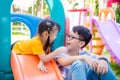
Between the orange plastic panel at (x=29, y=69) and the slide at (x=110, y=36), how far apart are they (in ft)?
5.36

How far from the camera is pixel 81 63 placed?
2.07 meters

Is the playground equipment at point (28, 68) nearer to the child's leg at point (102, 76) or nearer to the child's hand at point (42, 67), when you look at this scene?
the child's hand at point (42, 67)

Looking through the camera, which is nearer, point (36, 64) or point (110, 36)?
point (36, 64)

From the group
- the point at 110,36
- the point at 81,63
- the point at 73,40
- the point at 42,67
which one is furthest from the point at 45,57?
the point at 110,36

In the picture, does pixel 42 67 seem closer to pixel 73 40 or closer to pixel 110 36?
pixel 73 40

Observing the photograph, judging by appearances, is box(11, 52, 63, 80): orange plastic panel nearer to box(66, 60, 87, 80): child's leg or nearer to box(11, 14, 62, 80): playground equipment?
box(11, 14, 62, 80): playground equipment

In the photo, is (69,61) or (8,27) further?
(8,27)

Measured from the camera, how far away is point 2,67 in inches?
96.9

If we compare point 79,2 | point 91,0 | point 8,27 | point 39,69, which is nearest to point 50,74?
point 39,69

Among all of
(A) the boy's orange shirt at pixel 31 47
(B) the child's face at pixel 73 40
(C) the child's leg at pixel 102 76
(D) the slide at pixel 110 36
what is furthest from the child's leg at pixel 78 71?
(D) the slide at pixel 110 36

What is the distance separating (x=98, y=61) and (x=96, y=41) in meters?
2.88

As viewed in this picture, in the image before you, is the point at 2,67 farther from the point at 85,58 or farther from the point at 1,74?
the point at 85,58

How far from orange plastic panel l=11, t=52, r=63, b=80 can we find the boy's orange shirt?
60mm

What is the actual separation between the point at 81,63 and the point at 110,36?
2.58 m
